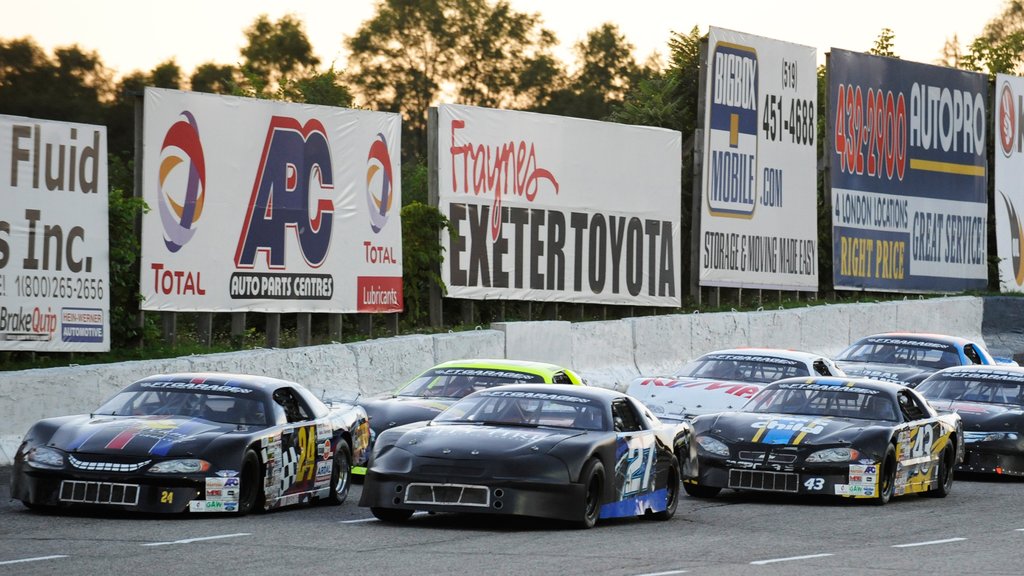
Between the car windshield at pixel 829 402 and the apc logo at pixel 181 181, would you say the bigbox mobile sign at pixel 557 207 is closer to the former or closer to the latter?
the apc logo at pixel 181 181

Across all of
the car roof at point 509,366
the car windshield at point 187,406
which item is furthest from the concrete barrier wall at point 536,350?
the car windshield at point 187,406

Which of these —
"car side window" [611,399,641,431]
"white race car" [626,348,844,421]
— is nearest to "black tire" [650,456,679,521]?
"car side window" [611,399,641,431]

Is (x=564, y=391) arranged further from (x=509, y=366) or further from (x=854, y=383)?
(x=509, y=366)

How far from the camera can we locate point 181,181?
22.4m

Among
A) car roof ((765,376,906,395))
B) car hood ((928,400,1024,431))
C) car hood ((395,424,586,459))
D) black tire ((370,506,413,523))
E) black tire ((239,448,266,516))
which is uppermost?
car roof ((765,376,906,395))

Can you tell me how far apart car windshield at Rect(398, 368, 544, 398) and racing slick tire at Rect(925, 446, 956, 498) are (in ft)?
13.2

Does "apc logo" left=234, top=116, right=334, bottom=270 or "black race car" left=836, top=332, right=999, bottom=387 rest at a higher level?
"apc logo" left=234, top=116, right=334, bottom=270

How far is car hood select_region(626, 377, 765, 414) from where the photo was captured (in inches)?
793

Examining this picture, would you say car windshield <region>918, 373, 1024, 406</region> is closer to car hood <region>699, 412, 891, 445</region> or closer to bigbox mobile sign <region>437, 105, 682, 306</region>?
car hood <region>699, 412, 891, 445</region>

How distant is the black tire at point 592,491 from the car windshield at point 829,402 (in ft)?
13.6

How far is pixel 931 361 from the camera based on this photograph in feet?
85.0

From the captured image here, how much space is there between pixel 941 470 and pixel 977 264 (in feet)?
92.5

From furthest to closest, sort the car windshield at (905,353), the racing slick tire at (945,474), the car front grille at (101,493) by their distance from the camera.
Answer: the car windshield at (905,353) → the racing slick tire at (945,474) → the car front grille at (101,493)

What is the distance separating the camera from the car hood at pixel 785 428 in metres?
15.5
